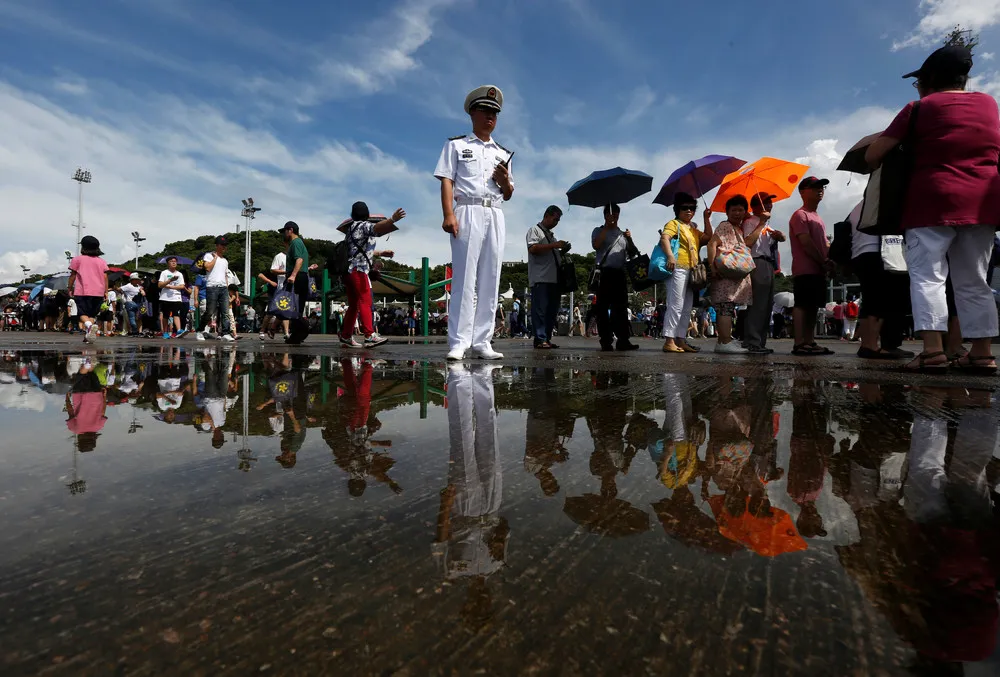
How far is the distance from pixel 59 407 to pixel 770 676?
91.0 inches

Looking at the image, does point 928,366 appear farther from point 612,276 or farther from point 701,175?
point 701,175

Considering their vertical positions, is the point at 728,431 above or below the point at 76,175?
below

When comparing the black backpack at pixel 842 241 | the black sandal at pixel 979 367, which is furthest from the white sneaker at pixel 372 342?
the black sandal at pixel 979 367

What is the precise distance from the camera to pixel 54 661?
0.51m

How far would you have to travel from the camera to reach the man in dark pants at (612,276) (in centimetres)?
662

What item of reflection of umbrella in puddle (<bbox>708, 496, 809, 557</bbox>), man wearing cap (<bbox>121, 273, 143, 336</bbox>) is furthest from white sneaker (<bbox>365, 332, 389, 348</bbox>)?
man wearing cap (<bbox>121, 273, 143, 336</bbox>)

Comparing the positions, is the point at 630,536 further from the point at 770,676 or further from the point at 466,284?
the point at 466,284

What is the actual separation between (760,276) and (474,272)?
3.20 metres

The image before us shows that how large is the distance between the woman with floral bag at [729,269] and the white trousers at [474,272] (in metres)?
2.51

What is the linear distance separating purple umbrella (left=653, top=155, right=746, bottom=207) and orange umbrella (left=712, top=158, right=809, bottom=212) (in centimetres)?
80

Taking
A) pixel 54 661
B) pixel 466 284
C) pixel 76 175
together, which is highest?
pixel 76 175

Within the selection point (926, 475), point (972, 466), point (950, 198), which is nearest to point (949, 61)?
point (950, 198)

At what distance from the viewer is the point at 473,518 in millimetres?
867

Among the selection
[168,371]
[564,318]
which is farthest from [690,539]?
[564,318]
